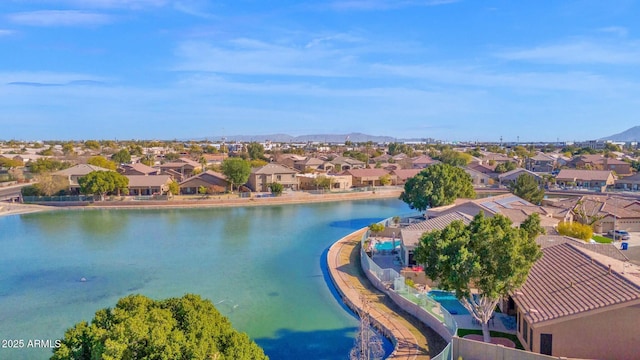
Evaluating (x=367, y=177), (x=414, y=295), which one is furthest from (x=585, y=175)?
(x=414, y=295)

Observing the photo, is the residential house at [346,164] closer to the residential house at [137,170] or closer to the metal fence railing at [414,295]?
the residential house at [137,170]

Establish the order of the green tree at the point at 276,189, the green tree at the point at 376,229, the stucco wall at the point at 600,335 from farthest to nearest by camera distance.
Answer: the green tree at the point at 276,189 < the green tree at the point at 376,229 < the stucco wall at the point at 600,335

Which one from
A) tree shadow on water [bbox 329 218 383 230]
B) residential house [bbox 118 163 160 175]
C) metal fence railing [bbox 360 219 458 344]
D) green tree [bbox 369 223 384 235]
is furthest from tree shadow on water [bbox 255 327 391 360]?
residential house [bbox 118 163 160 175]

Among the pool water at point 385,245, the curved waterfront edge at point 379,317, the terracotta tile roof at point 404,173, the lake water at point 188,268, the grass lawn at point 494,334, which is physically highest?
the terracotta tile roof at point 404,173

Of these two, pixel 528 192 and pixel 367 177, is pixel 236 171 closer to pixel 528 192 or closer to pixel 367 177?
pixel 367 177

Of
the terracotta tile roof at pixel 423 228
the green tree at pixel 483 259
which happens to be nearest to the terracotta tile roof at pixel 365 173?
the terracotta tile roof at pixel 423 228
